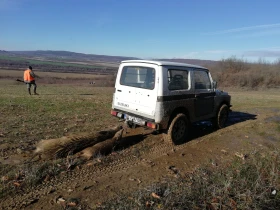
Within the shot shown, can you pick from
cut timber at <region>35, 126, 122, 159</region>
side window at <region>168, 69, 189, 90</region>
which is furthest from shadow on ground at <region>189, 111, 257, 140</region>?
cut timber at <region>35, 126, 122, 159</region>

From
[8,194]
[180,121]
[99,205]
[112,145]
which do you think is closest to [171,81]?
[180,121]

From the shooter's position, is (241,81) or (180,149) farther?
(241,81)

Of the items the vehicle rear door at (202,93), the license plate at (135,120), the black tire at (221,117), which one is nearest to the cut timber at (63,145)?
the license plate at (135,120)

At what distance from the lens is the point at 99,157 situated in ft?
16.6

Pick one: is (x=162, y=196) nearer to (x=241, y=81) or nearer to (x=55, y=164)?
(x=55, y=164)

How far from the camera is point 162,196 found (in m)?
3.56

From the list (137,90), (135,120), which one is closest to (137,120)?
(135,120)

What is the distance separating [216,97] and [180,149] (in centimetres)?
262

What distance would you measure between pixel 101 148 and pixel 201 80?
367cm

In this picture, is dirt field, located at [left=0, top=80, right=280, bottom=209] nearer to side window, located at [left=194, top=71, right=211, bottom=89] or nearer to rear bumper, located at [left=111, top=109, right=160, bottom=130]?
rear bumper, located at [left=111, top=109, right=160, bottom=130]

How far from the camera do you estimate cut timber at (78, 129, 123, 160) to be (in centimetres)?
506

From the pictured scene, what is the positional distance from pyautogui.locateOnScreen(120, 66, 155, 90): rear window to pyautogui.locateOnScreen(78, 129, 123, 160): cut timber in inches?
54.4

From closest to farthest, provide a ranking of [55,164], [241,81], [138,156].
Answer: [55,164] < [138,156] < [241,81]

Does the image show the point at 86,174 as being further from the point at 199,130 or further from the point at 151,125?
the point at 199,130
